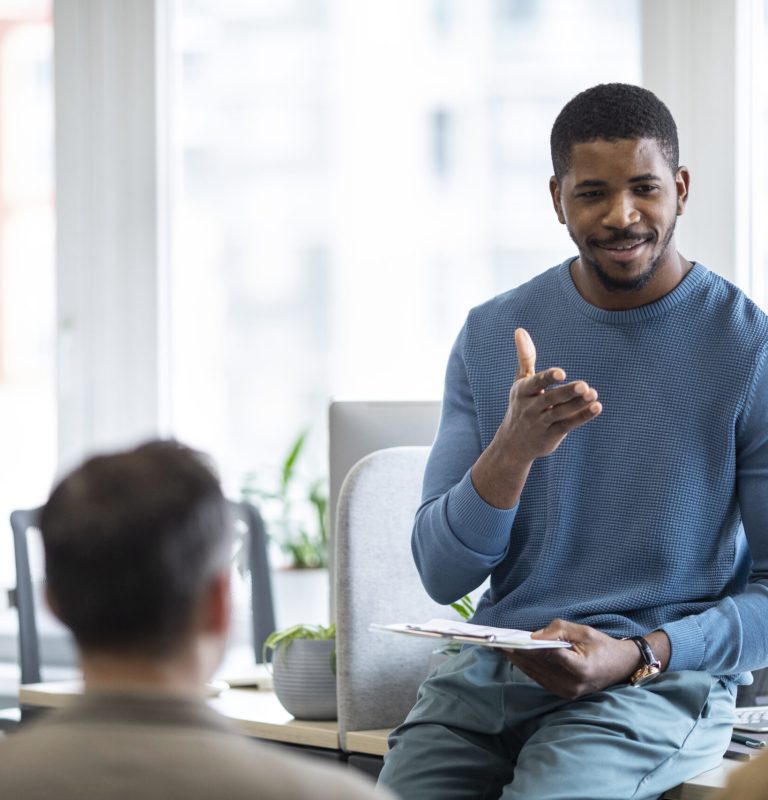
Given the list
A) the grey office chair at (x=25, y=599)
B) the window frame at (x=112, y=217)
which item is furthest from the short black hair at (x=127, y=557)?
the window frame at (x=112, y=217)

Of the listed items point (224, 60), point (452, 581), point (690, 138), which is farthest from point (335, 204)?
point (452, 581)

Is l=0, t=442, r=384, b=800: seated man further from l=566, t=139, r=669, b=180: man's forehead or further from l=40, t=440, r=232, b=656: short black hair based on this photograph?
l=566, t=139, r=669, b=180: man's forehead

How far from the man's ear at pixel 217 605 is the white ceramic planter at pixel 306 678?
1.15 m

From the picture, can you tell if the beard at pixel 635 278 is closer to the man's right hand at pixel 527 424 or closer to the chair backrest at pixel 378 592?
the man's right hand at pixel 527 424

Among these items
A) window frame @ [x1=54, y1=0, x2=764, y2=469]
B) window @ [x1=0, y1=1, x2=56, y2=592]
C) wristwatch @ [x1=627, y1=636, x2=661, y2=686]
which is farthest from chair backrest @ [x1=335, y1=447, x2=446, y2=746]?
window @ [x1=0, y1=1, x2=56, y2=592]

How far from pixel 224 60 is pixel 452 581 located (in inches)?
84.3

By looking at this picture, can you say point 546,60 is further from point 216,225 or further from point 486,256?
point 216,225

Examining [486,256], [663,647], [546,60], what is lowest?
[663,647]

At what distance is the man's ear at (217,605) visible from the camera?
784 mm

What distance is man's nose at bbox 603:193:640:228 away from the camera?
1686mm

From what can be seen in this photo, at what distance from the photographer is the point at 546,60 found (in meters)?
3.15

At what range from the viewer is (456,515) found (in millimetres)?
1669

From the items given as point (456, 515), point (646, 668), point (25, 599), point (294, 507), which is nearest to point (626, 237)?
point (456, 515)

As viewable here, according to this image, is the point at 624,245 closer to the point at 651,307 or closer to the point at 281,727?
the point at 651,307
